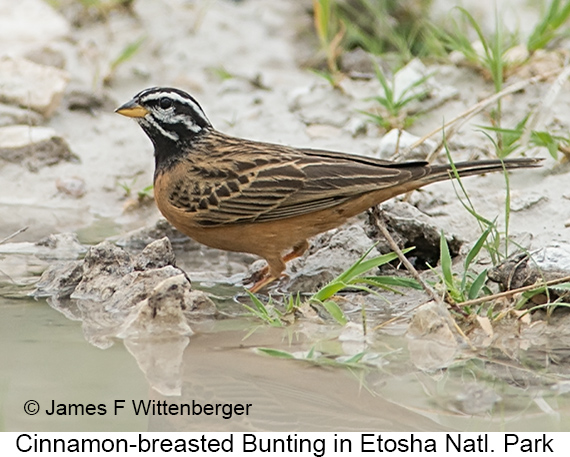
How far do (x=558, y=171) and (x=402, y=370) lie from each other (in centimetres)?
309

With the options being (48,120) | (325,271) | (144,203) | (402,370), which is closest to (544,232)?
(325,271)

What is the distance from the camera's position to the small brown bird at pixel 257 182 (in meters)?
5.94

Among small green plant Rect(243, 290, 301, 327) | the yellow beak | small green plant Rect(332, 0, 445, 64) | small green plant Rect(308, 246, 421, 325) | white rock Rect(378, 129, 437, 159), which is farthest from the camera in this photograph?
small green plant Rect(332, 0, 445, 64)

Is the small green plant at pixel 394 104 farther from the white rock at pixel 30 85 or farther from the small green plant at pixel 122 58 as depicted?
the white rock at pixel 30 85

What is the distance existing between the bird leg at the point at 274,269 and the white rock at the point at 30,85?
10.7 feet

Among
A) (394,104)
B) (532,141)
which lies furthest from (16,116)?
(532,141)

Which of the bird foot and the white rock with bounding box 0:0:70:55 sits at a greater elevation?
the white rock with bounding box 0:0:70:55

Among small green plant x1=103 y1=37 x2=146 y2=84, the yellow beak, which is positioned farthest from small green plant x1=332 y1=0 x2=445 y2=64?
the yellow beak

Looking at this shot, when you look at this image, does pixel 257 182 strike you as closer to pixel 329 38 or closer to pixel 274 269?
pixel 274 269

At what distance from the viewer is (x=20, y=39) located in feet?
32.1

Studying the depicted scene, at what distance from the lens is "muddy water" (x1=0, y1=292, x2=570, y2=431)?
12.8 ft

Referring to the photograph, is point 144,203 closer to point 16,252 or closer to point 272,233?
point 16,252

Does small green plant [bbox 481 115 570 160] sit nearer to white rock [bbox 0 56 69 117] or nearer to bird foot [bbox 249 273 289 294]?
bird foot [bbox 249 273 289 294]

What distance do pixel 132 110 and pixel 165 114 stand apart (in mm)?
232
